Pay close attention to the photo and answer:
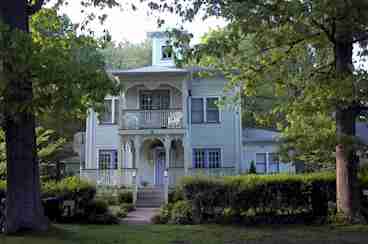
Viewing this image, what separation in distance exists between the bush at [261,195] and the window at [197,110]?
38.4 feet

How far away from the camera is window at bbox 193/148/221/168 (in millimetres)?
26688

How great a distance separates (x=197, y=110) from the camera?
27.1 meters

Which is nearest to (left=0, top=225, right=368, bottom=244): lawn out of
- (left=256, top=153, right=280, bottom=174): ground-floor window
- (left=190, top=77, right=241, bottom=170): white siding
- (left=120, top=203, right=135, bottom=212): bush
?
(left=120, top=203, right=135, bottom=212): bush

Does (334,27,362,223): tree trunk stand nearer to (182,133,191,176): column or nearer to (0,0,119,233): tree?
(0,0,119,233): tree

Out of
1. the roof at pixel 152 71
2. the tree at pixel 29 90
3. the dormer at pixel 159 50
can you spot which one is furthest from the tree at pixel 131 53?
the tree at pixel 29 90

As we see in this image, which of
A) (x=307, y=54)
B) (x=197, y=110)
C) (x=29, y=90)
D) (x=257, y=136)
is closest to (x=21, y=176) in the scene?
(x=29, y=90)

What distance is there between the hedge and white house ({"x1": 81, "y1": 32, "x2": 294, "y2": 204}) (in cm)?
996

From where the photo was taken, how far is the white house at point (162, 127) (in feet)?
83.8

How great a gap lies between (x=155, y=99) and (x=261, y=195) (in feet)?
42.8

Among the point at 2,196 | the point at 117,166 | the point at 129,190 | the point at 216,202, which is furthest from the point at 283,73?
the point at 117,166

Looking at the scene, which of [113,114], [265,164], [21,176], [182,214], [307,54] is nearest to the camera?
[21,176]

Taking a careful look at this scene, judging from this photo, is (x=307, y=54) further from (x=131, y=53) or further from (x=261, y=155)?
(x=131, y=53)

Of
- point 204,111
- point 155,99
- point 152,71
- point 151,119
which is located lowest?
point 151,119

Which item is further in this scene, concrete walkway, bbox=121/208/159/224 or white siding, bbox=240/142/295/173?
white siding, bbox=240/142/295/173
